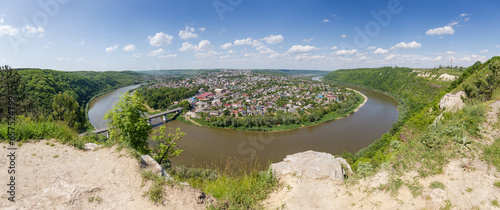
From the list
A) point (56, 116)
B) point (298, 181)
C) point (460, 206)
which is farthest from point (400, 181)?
point (56, 116)

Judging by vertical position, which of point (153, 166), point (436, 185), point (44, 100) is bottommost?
→ point (44, 100)

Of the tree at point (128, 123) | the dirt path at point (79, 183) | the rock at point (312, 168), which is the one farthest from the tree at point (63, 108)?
the rock at point (312, 168)

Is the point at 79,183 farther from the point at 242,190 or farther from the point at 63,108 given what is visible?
the point at 63,108

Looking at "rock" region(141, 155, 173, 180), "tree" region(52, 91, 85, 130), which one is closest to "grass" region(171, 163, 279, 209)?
"rock" region(141, 155, 173, 180)

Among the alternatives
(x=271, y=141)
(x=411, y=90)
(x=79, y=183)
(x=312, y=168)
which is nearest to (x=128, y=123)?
(x=79, y=183)

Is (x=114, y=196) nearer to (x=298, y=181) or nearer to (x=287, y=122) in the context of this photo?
(x=298, y=181)

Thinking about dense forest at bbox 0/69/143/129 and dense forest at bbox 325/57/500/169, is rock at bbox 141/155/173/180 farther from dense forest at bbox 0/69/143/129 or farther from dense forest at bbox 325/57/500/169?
dense forest at bbox 325/57/500/169
